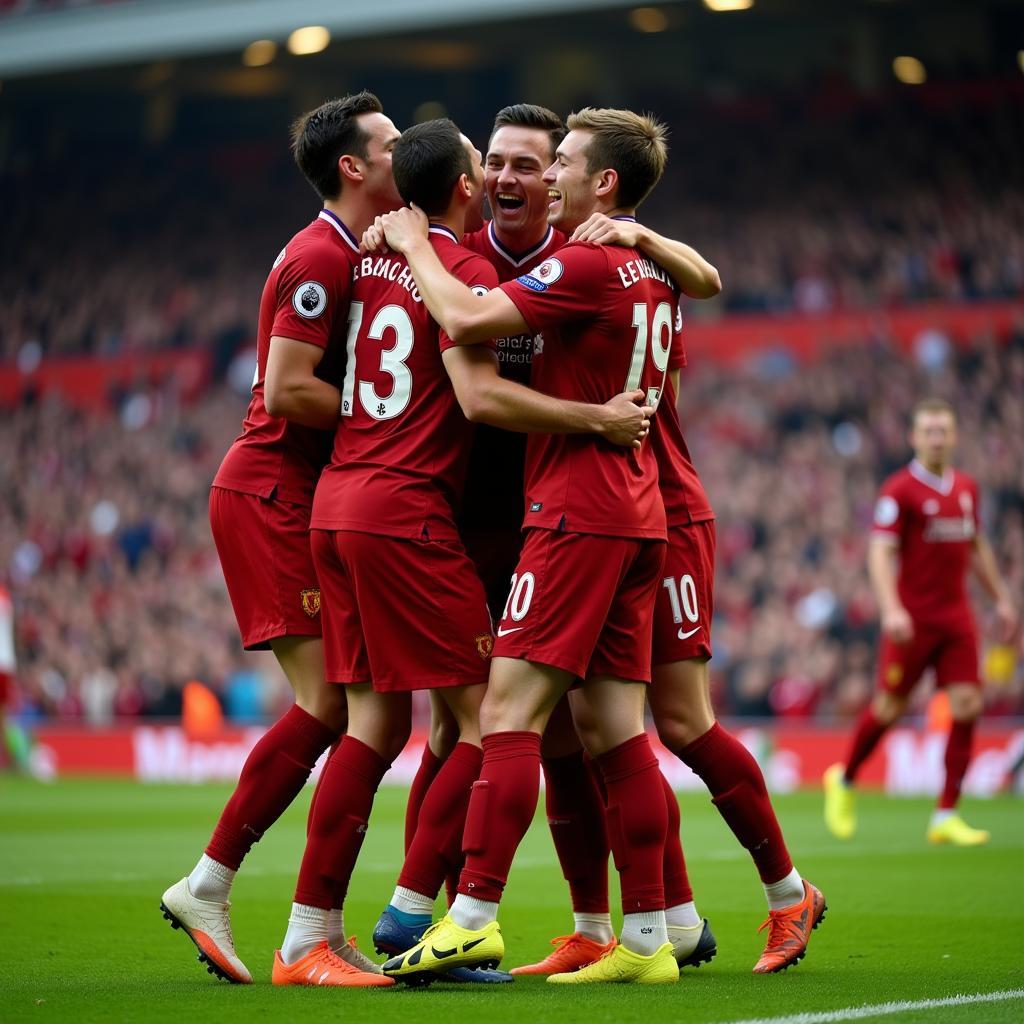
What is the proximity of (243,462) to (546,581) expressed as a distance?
1.18m

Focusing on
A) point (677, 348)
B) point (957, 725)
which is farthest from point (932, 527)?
point (677, 348)

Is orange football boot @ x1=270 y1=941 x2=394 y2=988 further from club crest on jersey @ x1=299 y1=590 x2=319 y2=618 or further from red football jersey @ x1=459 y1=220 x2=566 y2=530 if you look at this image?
red football jersey @ x1=459 y1=220 x2=566 y2=530

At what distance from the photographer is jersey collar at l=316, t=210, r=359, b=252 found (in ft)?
18.7

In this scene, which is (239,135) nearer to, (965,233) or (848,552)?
(965,233)

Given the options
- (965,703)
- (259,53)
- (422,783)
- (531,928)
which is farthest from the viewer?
(259,53)

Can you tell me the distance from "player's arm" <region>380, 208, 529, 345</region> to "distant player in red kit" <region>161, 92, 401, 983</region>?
14.9 inches

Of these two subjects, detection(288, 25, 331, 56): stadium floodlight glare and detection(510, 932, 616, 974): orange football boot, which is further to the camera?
detection(288, 25, 331, 56): stadium floodlight glare

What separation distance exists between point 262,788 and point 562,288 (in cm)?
176

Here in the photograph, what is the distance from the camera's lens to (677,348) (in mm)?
5730

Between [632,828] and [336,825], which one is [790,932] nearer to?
[632,828]

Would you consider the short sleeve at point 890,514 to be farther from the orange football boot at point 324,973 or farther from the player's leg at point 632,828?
the orange football boot at point 324,973

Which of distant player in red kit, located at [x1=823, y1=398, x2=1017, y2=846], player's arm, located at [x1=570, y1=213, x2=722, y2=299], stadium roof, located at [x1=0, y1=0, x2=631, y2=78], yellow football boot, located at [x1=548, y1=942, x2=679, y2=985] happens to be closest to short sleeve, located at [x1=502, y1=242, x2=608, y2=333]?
player's arm, located at [x1=570, y1=213, x2=722, y2=299]

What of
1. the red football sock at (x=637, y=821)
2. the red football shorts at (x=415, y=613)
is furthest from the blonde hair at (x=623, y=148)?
the red football sock at (x=637, y=821)

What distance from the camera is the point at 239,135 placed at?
30359 millimetres
